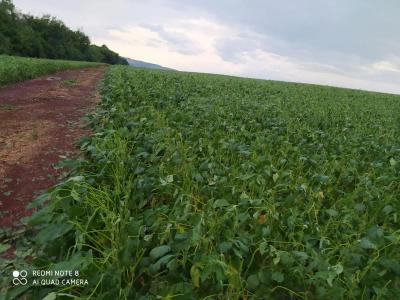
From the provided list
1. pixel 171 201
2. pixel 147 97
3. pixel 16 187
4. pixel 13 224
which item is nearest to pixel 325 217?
pixel 171 201

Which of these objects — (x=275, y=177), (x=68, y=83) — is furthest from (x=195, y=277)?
(x=68, y=83)

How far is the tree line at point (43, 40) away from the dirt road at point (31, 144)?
130ft

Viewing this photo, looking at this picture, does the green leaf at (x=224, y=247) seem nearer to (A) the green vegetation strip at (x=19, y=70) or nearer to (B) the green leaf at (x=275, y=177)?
(B) the green leaf at (x=275, y=177)

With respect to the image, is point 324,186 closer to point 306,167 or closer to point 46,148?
point 306,167

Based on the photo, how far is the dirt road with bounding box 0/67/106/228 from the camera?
4227mm

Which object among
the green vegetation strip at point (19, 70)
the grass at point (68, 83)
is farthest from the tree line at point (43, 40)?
the grass at point (68, 83)

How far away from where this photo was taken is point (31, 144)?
614 cm

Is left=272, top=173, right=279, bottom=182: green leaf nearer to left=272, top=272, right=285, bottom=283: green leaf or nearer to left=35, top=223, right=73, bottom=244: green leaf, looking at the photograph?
left=272, top=272, right=285, bottom=283: green leaf

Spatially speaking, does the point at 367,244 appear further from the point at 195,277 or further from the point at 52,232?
the point at 52,232

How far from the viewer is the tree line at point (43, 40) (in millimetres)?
48203

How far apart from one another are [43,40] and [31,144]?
60389 mm

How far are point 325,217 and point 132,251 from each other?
211 centimetres

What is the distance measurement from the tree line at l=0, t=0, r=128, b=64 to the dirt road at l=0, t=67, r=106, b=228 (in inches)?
1557

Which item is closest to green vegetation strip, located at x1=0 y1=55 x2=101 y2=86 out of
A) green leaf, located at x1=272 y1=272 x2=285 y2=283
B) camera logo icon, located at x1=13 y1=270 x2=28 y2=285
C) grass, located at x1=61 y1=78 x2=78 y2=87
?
grass, located at x1=61 y1=78 x2=78 y2=87
